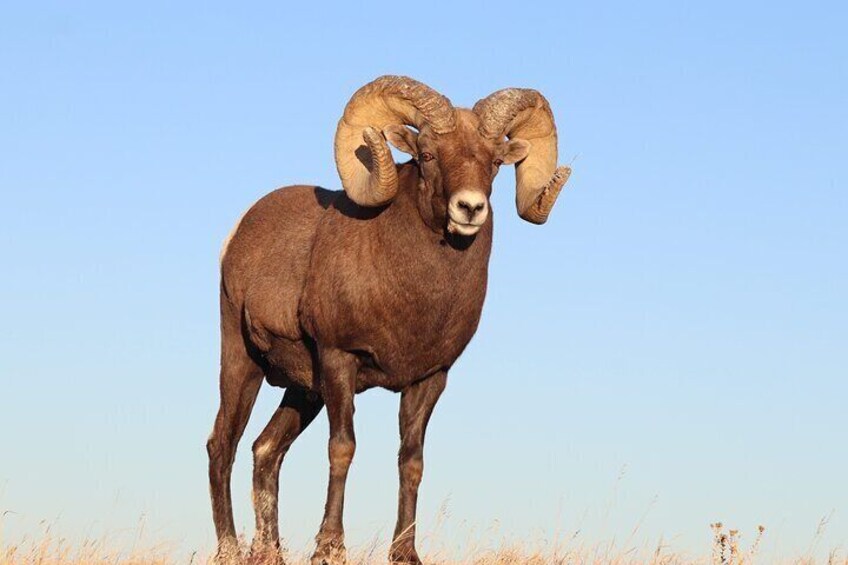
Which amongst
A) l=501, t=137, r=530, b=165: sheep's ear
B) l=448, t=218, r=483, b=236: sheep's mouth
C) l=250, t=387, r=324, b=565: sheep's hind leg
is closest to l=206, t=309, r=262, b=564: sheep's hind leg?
l=250, t=387, r=324, b=565: sheep's hind leg

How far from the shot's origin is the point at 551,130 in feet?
52.5

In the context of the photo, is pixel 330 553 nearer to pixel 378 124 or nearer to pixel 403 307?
pixel 403 307

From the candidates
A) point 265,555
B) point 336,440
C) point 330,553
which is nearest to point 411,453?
point 336,440

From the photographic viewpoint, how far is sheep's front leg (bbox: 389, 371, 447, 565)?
1527cm

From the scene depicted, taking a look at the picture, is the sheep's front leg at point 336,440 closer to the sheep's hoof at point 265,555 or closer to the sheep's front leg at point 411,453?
the sheep's front leg at point 411,453

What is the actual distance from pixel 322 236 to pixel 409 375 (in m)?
1.65

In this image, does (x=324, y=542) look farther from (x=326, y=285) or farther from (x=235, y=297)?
(x=235, y=297)

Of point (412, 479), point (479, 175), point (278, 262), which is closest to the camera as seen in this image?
point (479, 175)

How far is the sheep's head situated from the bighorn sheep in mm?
12

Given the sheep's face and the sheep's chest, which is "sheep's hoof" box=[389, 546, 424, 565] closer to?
the sheep's chest

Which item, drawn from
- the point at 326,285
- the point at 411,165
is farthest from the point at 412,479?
the point at 411,165

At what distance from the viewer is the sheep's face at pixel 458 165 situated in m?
14.2

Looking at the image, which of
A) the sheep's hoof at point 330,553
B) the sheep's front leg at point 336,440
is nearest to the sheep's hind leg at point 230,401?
the sheep's front leg at point 336,440

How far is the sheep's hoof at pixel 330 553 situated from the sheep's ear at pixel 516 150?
3.81 m
